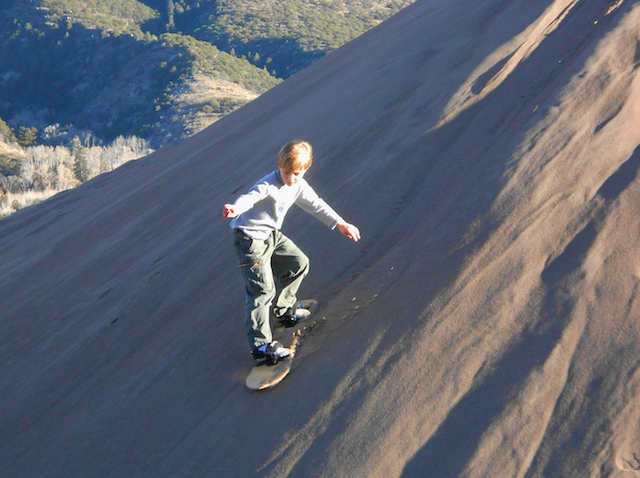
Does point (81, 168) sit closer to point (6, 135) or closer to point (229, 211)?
point (6, 135)

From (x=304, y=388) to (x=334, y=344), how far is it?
1.09 feet

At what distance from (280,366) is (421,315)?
2.70 ft

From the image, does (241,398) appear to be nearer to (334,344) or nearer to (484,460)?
(334,344)

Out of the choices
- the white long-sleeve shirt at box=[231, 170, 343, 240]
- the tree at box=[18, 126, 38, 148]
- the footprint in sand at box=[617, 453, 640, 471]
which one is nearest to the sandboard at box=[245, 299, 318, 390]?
the white long-sleeve shirt at box=[231, 170, 343, 240]

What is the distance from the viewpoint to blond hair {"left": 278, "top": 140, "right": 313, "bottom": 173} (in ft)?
10.2

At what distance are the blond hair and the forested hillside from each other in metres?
34.2

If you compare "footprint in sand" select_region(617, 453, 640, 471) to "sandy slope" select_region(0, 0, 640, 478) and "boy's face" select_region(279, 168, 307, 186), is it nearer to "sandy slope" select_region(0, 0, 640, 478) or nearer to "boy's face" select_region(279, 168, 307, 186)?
"sandy slope" select_region(0, 0, 640, 478)

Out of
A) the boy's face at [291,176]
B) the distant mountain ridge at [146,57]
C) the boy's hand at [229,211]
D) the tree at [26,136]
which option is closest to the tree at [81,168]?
the distant mountain ridge at [146,57]

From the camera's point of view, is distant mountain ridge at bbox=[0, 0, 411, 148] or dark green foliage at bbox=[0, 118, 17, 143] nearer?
dark green foliage at bbox=[0, 118, 17, 143]

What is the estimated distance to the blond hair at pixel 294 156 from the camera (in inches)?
123

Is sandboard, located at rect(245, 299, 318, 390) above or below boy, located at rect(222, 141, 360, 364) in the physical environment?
below

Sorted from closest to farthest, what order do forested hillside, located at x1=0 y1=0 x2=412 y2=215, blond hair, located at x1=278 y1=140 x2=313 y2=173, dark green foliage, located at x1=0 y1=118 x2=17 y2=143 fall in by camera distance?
blond hair, located at x1=278 y1=140 x2=313 y2=173 → dark green foliage, located at x1=0 y1=118 x2=17 y2=143 → forested hillside, located at x1=0 y1=0 x2=412 y2=215

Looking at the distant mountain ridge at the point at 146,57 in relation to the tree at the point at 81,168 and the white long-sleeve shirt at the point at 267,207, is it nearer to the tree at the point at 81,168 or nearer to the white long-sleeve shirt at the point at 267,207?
the tree at the point at 81,168

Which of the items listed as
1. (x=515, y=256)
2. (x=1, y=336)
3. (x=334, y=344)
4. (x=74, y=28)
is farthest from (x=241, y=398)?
(x=74, y=28)
